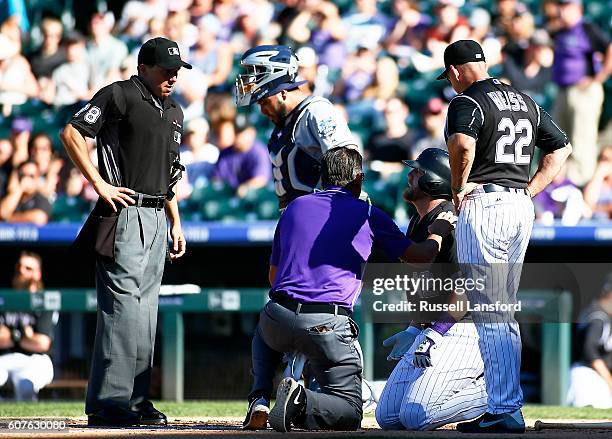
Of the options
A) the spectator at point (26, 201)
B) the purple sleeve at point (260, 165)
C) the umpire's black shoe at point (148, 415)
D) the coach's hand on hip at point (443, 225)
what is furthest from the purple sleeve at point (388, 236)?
the spectator at point (26, 201)

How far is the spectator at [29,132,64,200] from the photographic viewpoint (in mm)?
10883

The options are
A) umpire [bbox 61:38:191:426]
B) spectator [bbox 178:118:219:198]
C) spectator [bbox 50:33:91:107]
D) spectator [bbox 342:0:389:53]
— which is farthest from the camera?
spectator [bbox 50:33:91:107]

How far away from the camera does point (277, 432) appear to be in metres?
5.37

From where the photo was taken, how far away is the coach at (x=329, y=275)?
5480mm

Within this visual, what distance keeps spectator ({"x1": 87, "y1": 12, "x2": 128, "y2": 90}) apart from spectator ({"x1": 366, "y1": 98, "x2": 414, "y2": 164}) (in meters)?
2.84

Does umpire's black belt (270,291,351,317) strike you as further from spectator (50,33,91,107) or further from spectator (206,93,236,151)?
spectator (50,33,91,107)

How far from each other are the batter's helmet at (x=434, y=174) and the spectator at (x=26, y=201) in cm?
504

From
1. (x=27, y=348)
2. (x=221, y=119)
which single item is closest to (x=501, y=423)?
(x=27, y=348)

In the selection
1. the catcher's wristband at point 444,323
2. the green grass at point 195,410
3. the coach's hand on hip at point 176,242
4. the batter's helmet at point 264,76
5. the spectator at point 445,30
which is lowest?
the green grass at point 195,410

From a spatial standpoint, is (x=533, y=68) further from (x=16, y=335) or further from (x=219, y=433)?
(x=219, y=433)

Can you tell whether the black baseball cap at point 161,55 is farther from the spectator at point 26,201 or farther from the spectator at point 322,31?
the spectator at point 322,31

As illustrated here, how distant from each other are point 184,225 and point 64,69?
3.04 metres

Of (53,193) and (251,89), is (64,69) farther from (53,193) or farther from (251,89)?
(251,89)

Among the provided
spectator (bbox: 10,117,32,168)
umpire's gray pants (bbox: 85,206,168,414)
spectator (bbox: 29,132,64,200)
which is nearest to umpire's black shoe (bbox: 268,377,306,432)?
umpire's gray pants (bbox: 85,206,168,414)
